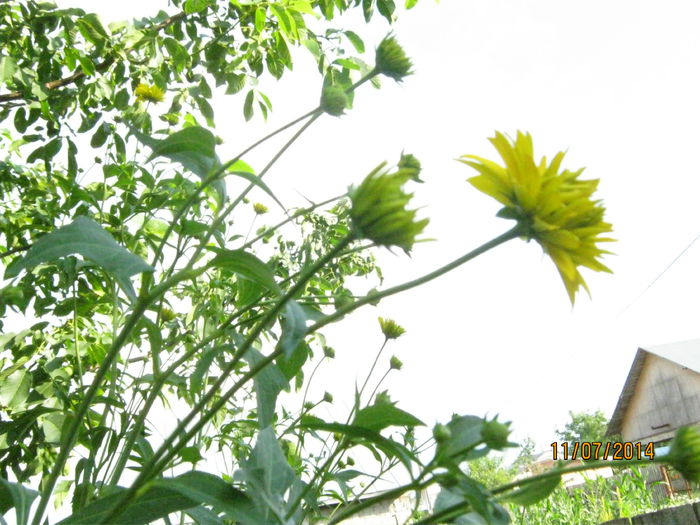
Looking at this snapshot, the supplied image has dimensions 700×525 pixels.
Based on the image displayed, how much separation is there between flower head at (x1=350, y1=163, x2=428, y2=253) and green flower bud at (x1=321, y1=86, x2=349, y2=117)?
0.29 meters

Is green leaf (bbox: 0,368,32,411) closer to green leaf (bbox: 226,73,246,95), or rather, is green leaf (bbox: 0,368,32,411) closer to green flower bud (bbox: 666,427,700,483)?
green leaf (bbox: 226,73,246,95)

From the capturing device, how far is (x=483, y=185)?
58cm

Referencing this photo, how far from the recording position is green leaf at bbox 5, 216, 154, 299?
48 centimetres

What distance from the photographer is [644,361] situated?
17953 mm

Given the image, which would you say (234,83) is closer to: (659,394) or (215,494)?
(215,494)

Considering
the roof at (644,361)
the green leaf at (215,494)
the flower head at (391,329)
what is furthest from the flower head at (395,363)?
the roof at (644,361)

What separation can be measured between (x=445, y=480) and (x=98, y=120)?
1.73 m

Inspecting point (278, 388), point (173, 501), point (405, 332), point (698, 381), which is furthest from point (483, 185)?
point (698, 381)

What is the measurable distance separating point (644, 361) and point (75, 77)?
60.5ft

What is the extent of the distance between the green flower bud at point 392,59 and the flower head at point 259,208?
1.23 m

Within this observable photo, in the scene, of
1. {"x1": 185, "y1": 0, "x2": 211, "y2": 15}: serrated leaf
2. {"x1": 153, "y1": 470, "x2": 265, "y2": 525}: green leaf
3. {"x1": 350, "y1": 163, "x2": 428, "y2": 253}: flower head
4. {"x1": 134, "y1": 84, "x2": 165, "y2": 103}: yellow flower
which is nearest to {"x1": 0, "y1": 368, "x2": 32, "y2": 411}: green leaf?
{"x1": 134, "y1": 84, "x2": 165, "y2": 103}: yellow flower

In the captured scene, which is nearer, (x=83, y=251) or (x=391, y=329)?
(x=83, y=251)

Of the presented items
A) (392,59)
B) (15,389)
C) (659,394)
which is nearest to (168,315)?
(15,389)

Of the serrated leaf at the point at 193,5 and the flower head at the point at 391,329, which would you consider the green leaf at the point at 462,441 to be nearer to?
the flower head at the point at 391,329
